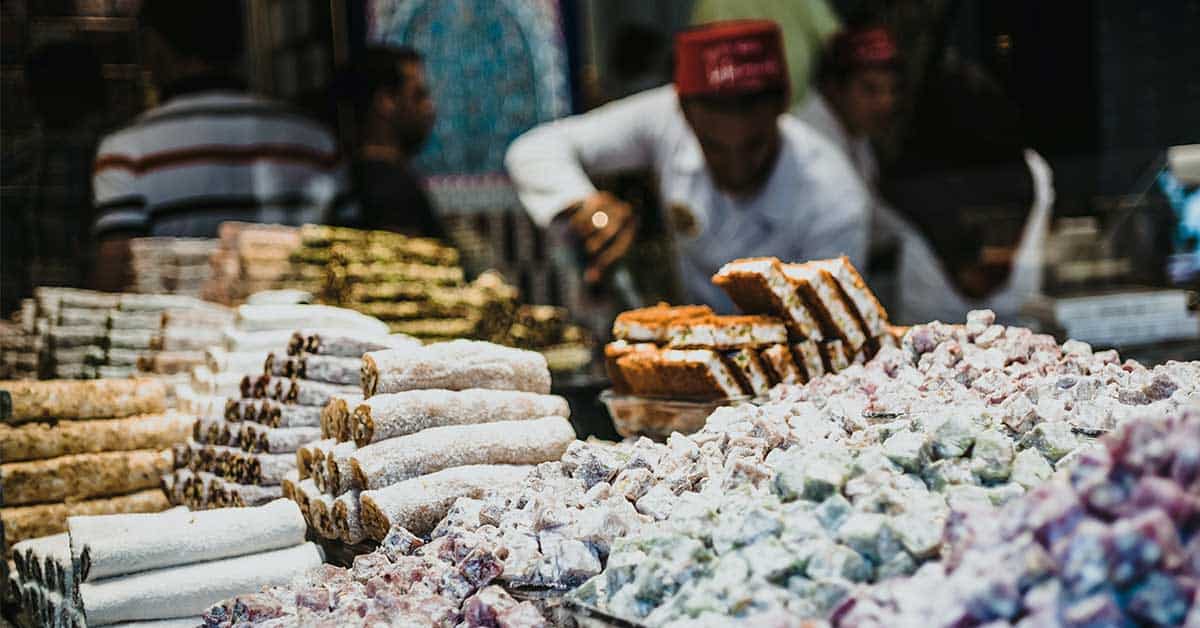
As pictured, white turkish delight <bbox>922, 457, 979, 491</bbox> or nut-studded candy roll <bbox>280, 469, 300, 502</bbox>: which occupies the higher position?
white turkish delight <bbox>922, 457, 979, 491</bbox>

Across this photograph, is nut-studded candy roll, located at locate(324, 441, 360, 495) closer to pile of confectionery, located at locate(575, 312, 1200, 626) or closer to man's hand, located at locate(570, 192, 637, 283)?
pile of confectionery, located at locate(575, 312, 1200, 626)

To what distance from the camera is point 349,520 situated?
1.62 meters

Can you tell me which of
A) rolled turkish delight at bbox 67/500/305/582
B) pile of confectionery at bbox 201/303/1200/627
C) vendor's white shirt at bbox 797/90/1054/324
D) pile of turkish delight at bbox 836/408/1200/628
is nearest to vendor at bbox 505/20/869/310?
vendor's white shirt at bbox 797/90/1054/324

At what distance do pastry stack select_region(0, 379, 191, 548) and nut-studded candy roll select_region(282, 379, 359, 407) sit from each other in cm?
42

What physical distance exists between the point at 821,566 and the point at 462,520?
59 centimetres

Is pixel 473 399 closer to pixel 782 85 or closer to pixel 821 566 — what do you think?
pixel 821 566

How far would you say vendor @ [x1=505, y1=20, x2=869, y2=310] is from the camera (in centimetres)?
311

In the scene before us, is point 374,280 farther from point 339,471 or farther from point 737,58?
point 339,471

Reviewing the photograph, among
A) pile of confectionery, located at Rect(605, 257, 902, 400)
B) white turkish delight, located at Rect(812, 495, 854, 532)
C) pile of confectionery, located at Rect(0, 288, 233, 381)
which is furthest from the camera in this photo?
pile of confectionery, located at Rect(0, 288, 233, 381)

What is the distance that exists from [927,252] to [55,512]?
117 inches

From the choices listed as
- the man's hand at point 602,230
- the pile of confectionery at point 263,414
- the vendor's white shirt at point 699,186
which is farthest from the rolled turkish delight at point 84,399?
the vendor's white shirt at point 699,186

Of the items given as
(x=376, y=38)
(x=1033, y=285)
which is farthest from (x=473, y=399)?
(x=376, y=38)

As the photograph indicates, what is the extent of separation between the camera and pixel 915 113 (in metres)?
4.02

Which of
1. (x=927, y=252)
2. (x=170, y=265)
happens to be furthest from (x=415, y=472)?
(x=927, y=252)
